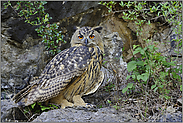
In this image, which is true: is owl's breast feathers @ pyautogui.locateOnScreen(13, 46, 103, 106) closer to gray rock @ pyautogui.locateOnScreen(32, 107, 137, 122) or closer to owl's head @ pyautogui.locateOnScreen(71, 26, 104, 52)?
owl's head @ pyautogui.locateOnScreen(71, 26, 104, 52)

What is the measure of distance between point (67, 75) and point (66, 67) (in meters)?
0.13

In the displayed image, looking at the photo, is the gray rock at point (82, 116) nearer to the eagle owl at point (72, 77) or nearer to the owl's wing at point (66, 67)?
the eagle owl at point (72, 77)

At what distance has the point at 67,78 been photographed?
240 centimetres

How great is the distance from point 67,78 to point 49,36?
1377 millimetres

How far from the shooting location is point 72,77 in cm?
241

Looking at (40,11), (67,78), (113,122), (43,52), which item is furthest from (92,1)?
(113,122)

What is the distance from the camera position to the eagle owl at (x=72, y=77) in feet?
7.86

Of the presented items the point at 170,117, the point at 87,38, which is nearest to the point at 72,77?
the point at 87,38

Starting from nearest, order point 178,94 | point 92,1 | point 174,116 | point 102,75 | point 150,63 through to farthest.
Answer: point 174,116
point 178,94
point 150,63
point 102,75
point 92,1

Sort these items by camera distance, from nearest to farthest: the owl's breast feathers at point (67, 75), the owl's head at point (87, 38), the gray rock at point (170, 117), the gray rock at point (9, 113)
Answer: the gray rock at point (170, 117)
the owl's breast feathers at point (67, 75)
the owl's head at point (87, 38)
the gray rock at point (9, 113)

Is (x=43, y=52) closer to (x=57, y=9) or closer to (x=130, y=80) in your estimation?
(x=57, y=9)

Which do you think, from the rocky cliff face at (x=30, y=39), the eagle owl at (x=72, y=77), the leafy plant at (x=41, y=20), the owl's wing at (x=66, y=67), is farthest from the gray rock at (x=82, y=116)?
the leafy plant at (x=41, y=20)

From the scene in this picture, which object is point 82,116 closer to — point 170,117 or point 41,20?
point 170,117

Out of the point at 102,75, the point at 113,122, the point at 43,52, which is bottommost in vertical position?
the point at 113,122
